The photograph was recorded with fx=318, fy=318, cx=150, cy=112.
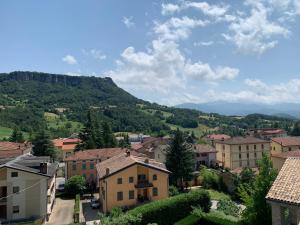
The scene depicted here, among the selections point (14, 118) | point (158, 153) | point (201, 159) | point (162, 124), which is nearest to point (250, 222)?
point (158, 153)

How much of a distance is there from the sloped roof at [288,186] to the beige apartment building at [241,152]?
6958 cm

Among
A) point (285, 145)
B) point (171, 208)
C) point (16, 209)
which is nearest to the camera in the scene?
point (171, 208)

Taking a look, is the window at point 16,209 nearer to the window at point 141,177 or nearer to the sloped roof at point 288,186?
the window at point 141,177

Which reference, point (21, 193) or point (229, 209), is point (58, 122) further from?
point (229, 209)

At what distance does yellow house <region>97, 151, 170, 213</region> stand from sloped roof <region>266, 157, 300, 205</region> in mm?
29078

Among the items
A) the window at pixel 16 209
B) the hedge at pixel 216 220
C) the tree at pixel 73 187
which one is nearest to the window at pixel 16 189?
the window at pixel 16 209

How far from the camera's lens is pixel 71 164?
205 feet

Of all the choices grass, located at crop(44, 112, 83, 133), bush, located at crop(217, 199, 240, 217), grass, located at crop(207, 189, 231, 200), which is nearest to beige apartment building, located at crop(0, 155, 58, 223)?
bush, located at crop(217, 199, 240, 217)

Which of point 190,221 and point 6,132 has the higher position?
point 6,132

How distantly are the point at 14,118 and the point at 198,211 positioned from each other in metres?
152

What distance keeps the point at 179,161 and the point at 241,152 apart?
3155 cm

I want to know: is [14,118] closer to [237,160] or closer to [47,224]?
[237,160]

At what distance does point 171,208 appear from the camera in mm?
34844

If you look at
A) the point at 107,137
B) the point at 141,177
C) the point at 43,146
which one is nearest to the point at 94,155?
the point at 43,146
